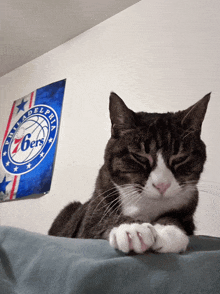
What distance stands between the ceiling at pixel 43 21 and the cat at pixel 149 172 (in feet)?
4.12

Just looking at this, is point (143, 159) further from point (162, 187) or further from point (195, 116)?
point (195, 116)

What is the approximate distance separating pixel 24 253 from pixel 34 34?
1986mm

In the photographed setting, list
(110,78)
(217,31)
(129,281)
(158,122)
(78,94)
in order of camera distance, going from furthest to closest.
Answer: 1. (78,94)
2. (110,78)
3. (217,31)
4. (158,122)
5. (129,281)

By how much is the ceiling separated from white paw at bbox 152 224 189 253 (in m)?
1.68

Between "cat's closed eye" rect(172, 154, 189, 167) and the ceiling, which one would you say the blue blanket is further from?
the ceiling

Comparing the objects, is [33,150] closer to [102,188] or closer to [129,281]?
[102,188]

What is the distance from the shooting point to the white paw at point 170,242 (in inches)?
17.7

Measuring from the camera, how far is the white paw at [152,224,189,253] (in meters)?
0.45

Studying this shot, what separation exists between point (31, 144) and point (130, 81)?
905 millimetres

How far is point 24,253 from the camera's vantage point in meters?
0.45

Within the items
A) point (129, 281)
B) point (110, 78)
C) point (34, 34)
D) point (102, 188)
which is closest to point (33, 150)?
point (110, 78)

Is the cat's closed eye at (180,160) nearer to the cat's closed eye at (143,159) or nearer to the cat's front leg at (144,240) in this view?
the cat's closed eye at (143,159)

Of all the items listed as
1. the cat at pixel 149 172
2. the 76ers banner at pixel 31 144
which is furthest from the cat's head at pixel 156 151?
the 76ers banner at pixel 31 144

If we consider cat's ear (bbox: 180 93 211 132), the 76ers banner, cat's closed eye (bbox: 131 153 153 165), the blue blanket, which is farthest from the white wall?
the blue blanket
